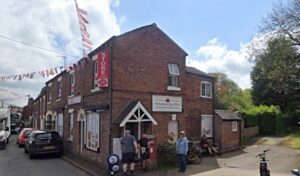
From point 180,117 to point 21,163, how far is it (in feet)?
28.6

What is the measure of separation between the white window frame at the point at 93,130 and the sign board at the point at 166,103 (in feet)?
9.48

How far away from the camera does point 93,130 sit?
17.9 m

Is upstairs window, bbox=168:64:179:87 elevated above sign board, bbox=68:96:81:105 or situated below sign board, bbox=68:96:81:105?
above

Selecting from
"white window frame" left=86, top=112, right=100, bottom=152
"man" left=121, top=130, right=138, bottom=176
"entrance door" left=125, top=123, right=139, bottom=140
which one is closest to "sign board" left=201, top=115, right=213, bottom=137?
"entrance door" left=125, top=123, right=139, bottom=140

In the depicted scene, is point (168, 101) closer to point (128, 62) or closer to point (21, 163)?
point (128, 62)


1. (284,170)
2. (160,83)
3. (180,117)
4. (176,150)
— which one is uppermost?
(160,83)

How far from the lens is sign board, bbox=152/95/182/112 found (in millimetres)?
17370

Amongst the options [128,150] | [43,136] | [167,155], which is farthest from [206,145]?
[43,136]

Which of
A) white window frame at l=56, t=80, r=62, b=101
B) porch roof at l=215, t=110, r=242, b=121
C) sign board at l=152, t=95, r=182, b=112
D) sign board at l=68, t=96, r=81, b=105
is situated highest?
white window frame at l=56, t=80, r=62, b=101

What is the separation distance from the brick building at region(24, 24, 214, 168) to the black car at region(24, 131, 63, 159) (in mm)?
1115

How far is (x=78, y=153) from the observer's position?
20.3 m

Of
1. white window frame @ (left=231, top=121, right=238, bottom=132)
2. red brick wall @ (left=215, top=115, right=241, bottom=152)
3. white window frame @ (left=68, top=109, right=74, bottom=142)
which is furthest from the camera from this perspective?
white window frame @ (left=231, top=121, right=238, bottom=132)

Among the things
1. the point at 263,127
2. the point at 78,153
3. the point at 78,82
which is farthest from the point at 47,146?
the point at 263,127

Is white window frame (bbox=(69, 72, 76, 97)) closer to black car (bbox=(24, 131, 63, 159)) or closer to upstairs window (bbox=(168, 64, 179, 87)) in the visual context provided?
black car (bbox=(24, 131, 63, 159))
